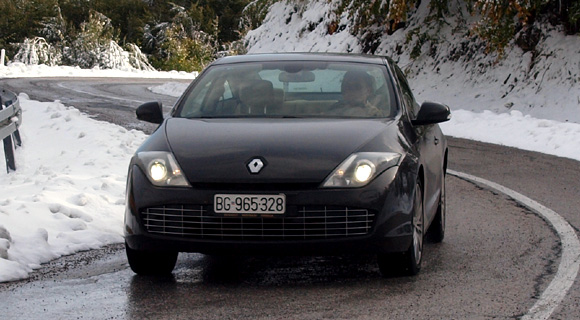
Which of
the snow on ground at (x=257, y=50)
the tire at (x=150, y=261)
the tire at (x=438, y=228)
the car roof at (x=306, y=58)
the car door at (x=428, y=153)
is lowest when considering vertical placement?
the snow on ground at (x=257, y=50)

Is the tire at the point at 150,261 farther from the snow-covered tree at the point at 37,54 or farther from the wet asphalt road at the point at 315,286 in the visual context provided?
the snow-covered tree at the point at 37,54

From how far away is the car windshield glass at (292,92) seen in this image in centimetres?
696

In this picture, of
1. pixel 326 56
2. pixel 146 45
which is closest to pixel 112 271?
pixel 326 56

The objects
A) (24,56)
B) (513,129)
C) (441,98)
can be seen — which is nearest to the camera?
(513,129)

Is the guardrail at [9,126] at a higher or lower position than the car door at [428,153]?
lower

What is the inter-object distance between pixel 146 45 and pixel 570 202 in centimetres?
5755

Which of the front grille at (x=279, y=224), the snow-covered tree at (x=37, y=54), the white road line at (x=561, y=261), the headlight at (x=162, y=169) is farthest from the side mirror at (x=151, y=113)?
the snow-covered tree at (x=37, y=54)

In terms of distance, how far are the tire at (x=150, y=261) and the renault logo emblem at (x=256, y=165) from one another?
2.99 ft

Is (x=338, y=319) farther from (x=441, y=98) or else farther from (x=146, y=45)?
(x=146, y=45)

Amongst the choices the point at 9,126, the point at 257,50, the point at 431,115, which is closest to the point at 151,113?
the point at 431,115

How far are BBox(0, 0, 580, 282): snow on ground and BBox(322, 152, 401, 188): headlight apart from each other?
82.5 inches

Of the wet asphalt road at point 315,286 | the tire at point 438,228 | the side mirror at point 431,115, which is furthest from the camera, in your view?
the tire at point 438,228

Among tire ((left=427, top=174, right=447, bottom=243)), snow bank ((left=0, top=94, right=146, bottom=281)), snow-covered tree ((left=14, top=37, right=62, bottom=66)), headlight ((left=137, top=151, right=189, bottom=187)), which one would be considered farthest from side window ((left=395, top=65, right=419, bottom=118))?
snow-covered tree ((left=14, top=37, right=62, bottom=66))

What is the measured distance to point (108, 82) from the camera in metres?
34.4
